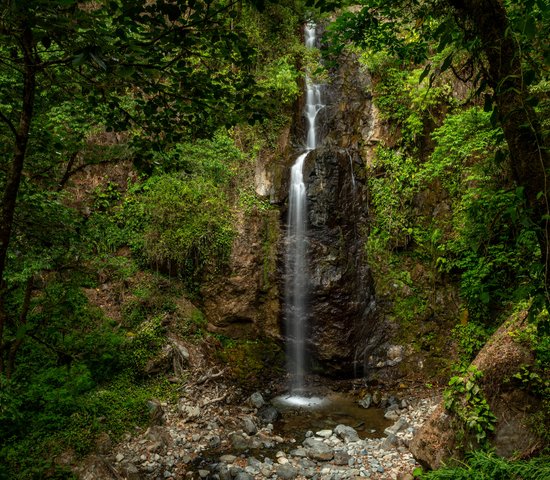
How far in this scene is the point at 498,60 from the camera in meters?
1.52

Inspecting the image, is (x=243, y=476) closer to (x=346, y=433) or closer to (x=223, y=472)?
(x=223, y=472)

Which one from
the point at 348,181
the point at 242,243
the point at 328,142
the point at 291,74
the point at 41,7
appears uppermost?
the point at 291,74

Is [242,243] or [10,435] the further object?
[242,243]

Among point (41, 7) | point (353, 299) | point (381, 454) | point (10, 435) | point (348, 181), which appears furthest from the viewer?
point (348, 181)

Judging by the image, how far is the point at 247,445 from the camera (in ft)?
21.0

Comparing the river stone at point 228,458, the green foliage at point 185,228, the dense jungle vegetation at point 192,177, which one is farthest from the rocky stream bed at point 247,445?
the green foliage at point 185,228

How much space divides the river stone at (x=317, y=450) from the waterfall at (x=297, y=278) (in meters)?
1.98

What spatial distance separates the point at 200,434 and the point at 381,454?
3.01 metres

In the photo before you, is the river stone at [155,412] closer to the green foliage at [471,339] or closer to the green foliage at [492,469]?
the green foliage at [492,469]

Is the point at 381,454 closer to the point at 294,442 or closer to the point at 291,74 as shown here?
the point at 294,442

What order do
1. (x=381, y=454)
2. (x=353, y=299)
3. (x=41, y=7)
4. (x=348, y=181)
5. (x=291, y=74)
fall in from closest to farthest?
(x=41, y=7), (x=381, y=454), (x=353, y=299), (x=348, y=181), (x=291, y=74)

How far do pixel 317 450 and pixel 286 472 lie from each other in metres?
0.82

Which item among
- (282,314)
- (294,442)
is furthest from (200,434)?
(282,314)

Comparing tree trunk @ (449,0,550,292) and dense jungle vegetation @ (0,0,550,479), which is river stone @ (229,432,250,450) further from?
tree trunk @ (449,0,550,292)
